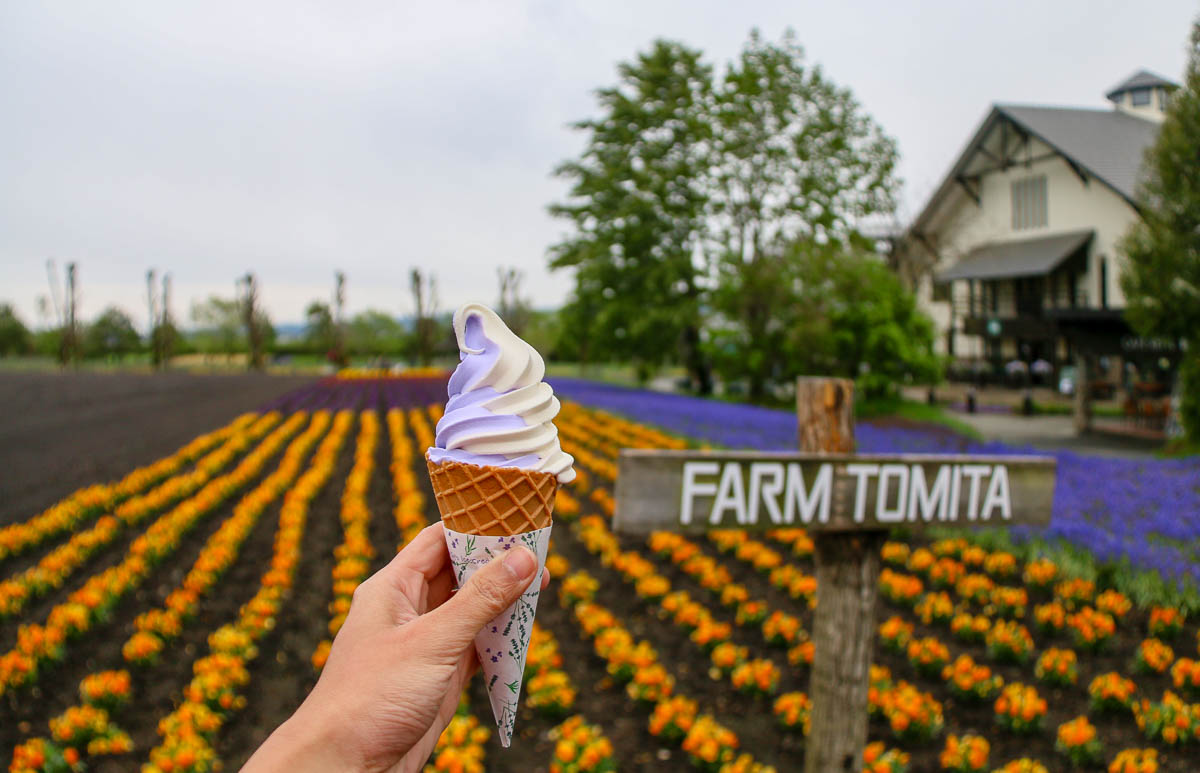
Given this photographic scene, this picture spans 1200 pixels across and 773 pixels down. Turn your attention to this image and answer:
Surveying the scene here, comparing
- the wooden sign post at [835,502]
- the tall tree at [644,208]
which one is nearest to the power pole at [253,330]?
the tall tree at [644,208]

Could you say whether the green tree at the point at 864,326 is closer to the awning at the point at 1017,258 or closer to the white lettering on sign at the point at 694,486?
the awning at the point at 1017,258

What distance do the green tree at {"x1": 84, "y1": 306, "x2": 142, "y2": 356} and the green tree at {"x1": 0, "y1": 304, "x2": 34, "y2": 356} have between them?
3584 millimetres

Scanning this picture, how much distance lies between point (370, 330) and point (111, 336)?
23.8 meters

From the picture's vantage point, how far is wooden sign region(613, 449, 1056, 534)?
2.88 meters

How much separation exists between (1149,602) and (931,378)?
1499cm

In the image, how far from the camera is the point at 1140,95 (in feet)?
100

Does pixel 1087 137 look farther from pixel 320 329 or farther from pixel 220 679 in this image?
pixel 320 329

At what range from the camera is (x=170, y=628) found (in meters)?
5.13

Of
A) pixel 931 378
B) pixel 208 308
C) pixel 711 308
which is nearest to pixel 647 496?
pixel 931 378

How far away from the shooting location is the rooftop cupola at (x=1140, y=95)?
2988cm

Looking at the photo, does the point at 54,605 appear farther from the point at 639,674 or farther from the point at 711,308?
the point at 711,308

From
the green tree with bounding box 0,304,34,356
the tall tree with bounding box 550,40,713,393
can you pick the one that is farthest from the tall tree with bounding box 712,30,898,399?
the green tree with bounding box 0,304,34,356

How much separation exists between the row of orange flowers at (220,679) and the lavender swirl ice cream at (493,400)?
118 inches

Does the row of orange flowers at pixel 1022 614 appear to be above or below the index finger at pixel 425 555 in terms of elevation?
below
